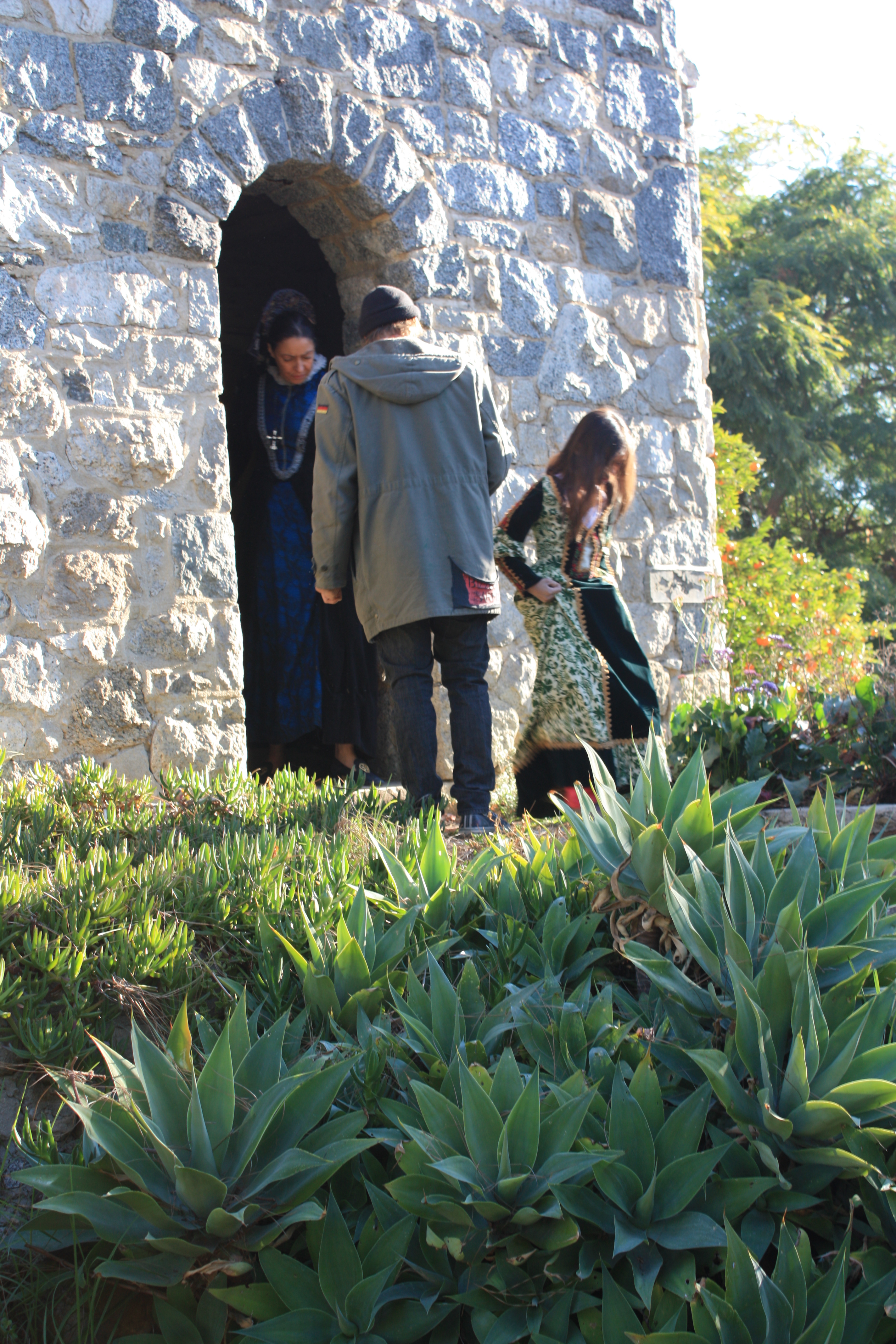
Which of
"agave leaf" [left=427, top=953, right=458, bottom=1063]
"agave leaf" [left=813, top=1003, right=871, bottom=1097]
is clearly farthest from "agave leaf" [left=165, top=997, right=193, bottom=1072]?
"agave leaf" [left=813, top=1003, right=871, bottom=1097]

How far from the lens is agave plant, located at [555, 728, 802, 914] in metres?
1.92

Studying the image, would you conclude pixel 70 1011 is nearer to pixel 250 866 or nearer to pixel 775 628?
pixel 250 866

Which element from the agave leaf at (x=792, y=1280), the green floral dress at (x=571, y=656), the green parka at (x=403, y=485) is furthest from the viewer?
the green floral dress at (x=571, y=656)

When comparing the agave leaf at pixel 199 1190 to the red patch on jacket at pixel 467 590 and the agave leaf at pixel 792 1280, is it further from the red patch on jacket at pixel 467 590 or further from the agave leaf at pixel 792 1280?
the red patch on jacket at pixel 467 590

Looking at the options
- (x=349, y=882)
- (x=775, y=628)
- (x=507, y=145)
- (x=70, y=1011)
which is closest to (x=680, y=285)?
(x=507, y=145)

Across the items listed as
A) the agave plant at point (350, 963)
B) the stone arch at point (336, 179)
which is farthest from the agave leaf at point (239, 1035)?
the stone arch at point (336, 179)

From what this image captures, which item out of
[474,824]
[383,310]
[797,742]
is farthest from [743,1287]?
[383,310]

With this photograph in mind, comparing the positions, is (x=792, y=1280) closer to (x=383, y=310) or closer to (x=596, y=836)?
(x=596, y=836)

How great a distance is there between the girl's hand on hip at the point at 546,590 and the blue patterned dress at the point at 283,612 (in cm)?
168

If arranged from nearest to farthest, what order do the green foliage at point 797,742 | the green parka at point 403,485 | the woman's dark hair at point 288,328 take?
1. the green parka at point 403,485
2. the green foliage at point 797,742
3. the woman's dark hair at point 288,328

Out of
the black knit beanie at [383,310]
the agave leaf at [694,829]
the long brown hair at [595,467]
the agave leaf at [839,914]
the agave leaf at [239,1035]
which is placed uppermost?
the black knit beanie at [383,310]

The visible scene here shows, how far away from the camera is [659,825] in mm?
1879

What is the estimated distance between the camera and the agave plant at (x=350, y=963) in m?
1.79

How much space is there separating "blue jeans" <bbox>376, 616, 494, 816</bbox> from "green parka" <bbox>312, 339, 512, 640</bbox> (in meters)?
0.09
